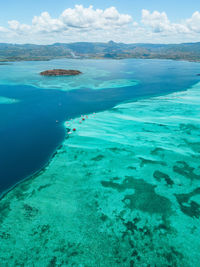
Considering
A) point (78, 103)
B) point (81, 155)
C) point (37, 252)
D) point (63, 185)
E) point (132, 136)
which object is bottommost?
point (37, 252)

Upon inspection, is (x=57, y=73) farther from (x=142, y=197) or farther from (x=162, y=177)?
(x=142, y=197)

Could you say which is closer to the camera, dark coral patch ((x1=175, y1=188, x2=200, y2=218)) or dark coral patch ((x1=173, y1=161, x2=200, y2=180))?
dark coral patch ((x1=175, y1=188, x2=200, y2=218))

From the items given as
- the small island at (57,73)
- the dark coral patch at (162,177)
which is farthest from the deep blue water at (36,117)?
the small island at (57,73)

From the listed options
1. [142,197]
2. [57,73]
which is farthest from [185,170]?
[57,73]

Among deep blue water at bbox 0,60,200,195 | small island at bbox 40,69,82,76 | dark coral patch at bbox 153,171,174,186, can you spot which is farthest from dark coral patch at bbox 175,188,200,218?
small island at bbox 40,69,82,76

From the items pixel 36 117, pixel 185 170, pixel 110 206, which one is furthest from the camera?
pixel 36 117

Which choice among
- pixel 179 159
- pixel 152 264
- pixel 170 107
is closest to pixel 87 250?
pixel 152 264

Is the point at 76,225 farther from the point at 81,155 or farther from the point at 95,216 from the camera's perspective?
the point at 81,155

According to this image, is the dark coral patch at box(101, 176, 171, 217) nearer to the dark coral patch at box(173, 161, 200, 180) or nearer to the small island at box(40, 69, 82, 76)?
the dark coral patch at box(173, 161, 200, 180)
